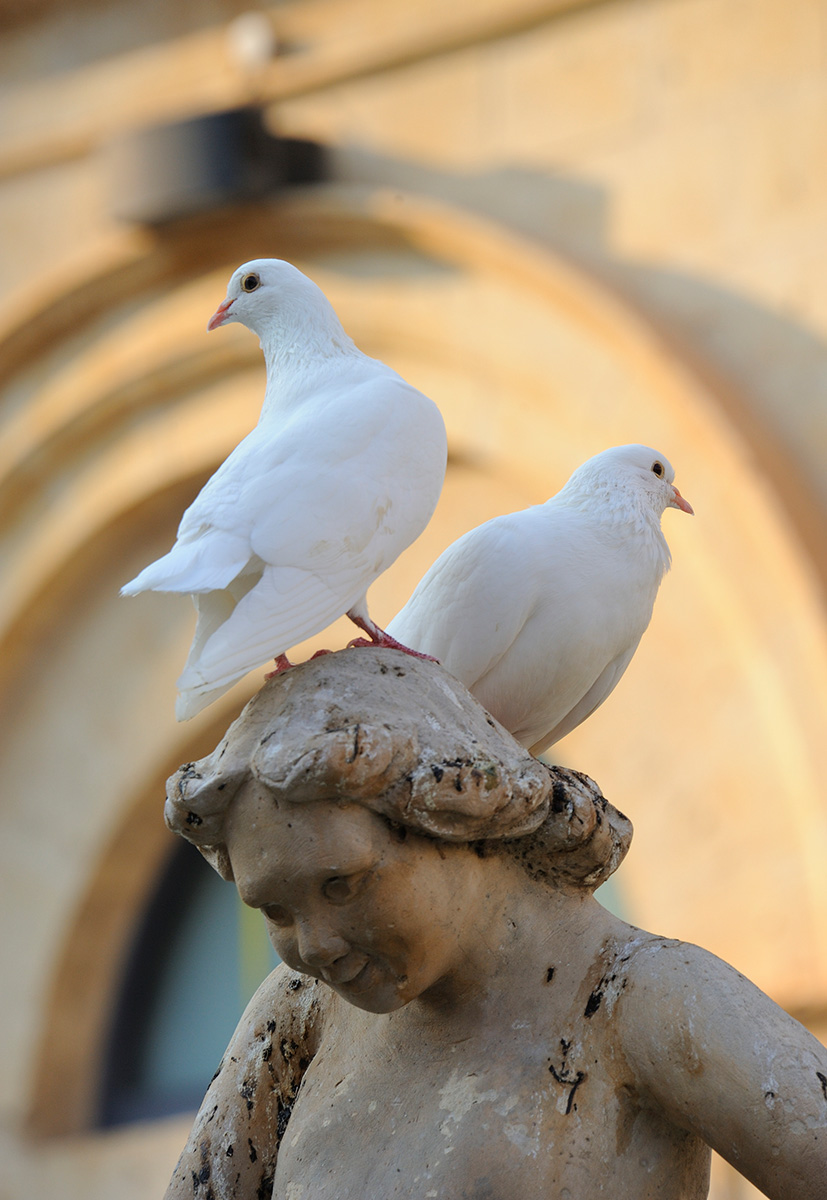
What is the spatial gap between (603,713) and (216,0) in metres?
3.48

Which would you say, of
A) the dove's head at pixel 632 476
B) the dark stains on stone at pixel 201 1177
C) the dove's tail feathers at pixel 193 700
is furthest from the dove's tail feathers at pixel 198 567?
the dark stains on stone at pixel 201 1177

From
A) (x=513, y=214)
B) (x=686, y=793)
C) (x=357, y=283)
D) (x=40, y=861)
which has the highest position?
(x=513, y=214)

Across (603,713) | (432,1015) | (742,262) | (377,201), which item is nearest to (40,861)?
(603,713)

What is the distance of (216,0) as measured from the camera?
6.60 meters

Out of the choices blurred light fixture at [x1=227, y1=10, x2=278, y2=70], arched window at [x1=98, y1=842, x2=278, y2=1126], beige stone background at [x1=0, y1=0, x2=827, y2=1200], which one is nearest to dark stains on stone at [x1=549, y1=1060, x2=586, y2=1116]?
beige stone background at [x1=0, y1=0, x2=827, y2=1200]

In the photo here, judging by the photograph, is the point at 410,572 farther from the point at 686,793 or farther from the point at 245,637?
the point at 245,637

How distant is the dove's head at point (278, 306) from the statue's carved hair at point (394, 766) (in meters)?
0.55

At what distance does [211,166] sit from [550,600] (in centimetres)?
446

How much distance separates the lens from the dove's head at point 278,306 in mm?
2170

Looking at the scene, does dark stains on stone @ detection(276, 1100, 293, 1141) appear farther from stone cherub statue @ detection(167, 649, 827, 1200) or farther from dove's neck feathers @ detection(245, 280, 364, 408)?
dove's neck feathers @ detection(245, 280, 364, 408)

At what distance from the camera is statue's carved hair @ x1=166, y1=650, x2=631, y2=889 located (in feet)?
5.61

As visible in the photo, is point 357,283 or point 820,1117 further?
point 357,283

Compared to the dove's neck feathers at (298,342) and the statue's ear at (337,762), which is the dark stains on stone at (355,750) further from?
the dove's neck feathers at (298,342)

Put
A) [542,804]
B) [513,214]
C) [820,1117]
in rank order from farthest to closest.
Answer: [513,214] < [542,804] < [820,1117]
